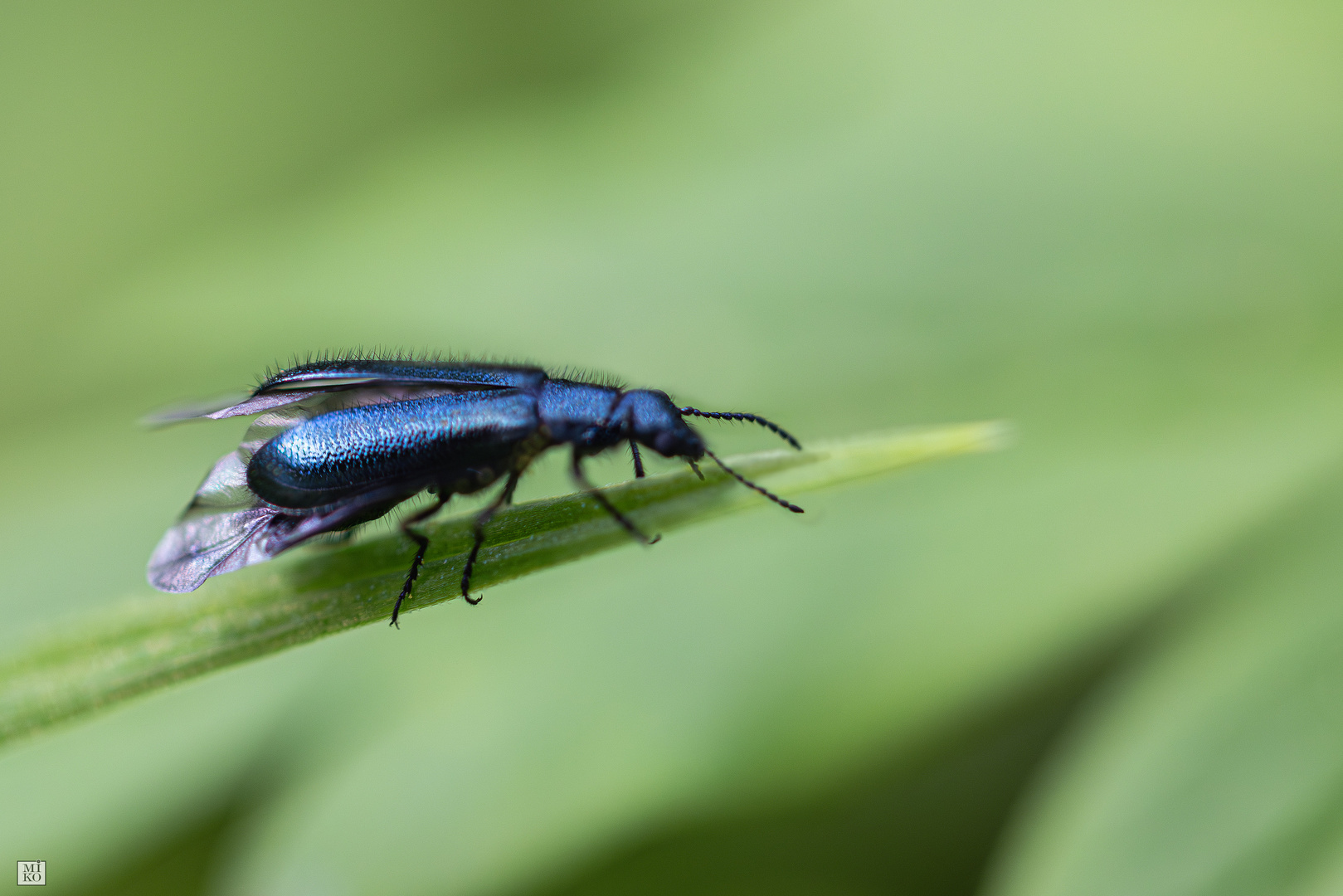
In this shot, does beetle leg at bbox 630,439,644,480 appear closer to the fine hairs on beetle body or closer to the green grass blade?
the fine hairs on beetle body

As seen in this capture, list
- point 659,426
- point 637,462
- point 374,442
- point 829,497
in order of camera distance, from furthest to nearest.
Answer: point 829,497 < point 637,462 < point 659,426 < point 374,442

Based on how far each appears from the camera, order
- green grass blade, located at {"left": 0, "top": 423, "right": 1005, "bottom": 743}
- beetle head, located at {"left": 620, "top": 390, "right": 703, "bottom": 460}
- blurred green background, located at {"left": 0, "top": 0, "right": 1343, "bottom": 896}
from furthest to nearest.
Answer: beetle head, located at {"left": 620, "top": 390, "right": 703, "bottom": 460}
blurred green background, located at {"left": 0, "top": 0, "right": 1343, "bottom": 896}
green grass blade, located at {"left": 0, "top": 423, "right": 1005, "bottom": 743}

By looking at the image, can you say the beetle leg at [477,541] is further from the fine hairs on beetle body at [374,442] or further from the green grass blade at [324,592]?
the fine hairs on beetle body at [374,442]

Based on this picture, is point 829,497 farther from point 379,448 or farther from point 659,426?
point 379,448
